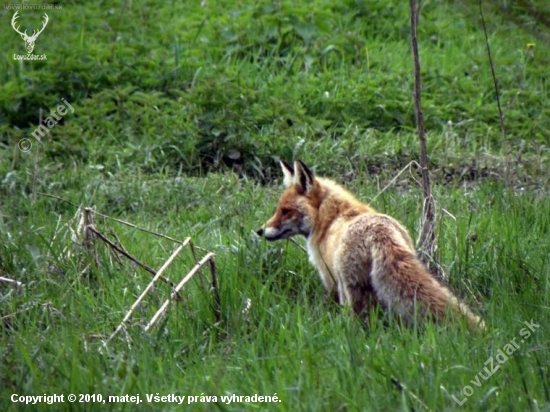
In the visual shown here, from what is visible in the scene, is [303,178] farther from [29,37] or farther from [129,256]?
[29,37]

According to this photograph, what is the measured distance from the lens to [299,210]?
6.89 meters

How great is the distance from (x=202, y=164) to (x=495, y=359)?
5.34 metres

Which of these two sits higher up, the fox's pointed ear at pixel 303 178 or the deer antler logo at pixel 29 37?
the fox's pointed ear at pixel 303 178

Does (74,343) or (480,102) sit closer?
(74,343)

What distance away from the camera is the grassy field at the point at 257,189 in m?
4.74

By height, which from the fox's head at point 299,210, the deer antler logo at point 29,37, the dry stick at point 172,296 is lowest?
the deer antler logo at point 29,37

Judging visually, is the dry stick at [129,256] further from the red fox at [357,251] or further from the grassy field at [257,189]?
the red fox at [357,251]

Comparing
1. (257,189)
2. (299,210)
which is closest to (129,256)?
(299,210)

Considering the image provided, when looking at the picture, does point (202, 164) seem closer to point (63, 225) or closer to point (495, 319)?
point (63, 225)

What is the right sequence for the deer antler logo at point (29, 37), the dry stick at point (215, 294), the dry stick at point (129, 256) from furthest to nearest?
the deer antler logo at point (29, 37) → the dry stick at point (129, 256) → the dry stick at point (215, 294)

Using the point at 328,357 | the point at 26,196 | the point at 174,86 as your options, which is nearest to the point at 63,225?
the point at 26,196

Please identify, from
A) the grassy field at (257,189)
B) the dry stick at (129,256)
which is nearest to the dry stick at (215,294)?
the grassy field at (257,189)

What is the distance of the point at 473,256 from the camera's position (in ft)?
21.1

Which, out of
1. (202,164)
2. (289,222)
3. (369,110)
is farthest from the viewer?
(369,110)
